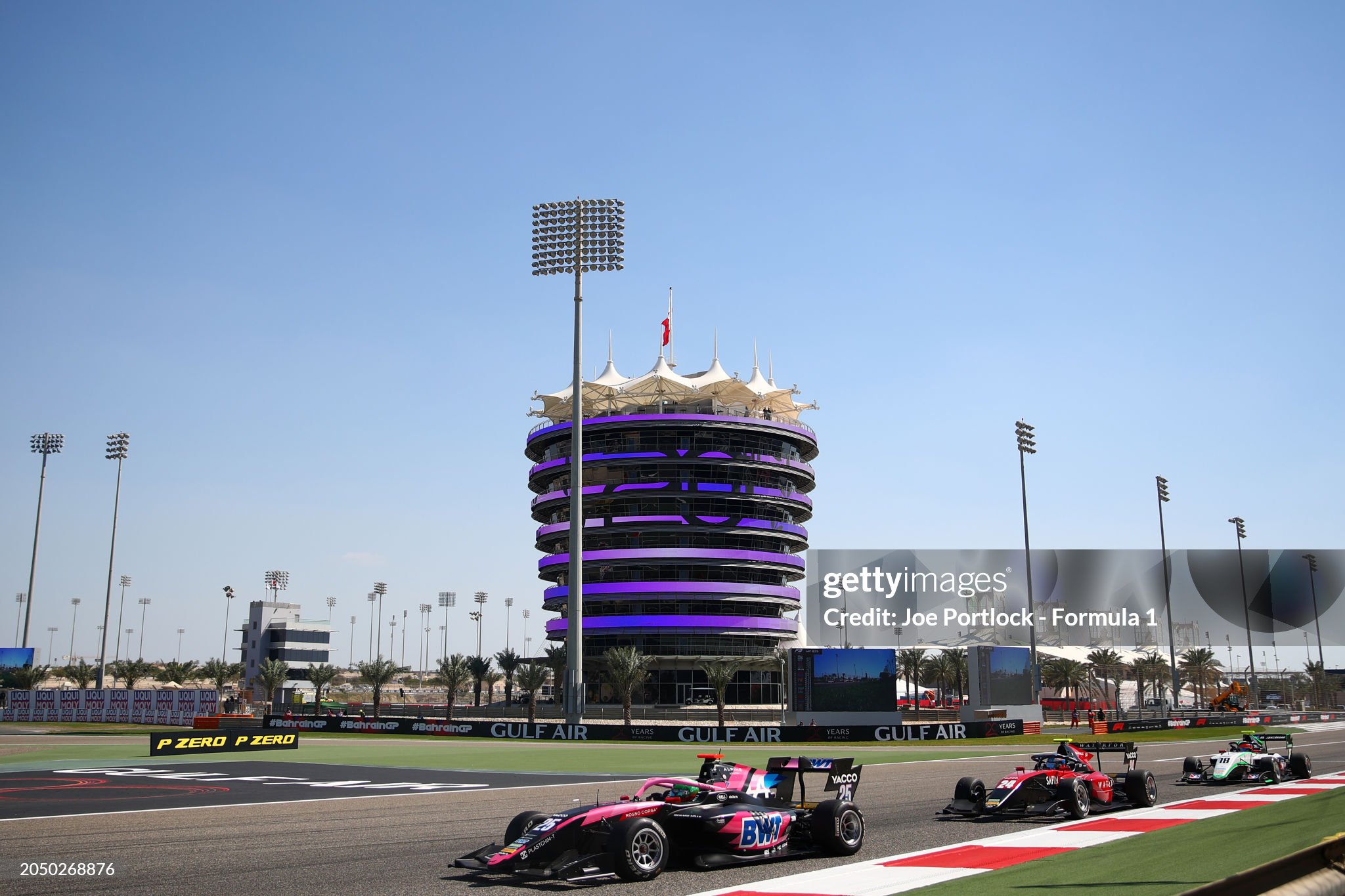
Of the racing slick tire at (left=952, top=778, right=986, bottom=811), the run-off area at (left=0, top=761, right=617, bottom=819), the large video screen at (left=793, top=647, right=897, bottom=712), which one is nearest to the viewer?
the racing slick tire at (left=952, top=778, right=986, bottom=811)

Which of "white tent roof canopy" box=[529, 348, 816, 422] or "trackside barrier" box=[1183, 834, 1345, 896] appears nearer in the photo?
"trackside barrier" box=[1183, 834, 1345, 896]

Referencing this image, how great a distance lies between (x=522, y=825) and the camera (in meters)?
14.0

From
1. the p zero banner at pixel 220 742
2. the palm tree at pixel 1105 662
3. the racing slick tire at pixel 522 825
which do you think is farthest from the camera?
the palm tree at pixel 1105 662

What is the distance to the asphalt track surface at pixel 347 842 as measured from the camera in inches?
509

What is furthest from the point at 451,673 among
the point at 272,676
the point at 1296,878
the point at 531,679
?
the point at 1296,878

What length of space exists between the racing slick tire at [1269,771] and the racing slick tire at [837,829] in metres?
15.4

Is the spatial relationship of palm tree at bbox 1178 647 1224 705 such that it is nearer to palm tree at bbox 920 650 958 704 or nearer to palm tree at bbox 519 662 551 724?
palm tree at bbox 920 650 958 704

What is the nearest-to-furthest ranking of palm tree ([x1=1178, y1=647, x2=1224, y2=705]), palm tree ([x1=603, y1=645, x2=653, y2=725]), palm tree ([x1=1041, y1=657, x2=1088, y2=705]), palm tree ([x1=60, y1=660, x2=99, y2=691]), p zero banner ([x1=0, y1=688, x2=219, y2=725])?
1. p zero banner ([x1=0, y1=688, x2=219, y2=725])
2. palm tree ([x1=603, y1=645, x2=653, y2=725])
3. palm tree ([x1=1041, y1=657, x2=1088, y2=705])
4. palm tree ([x1=60, y1=660, x2=99, y2=691])
5. palm tree ([x1=1178, y1=647, x2=1224, y2=705])

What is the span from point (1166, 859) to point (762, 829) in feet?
17.1

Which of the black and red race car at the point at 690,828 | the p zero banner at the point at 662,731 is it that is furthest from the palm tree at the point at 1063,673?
the black and red race car at the point at 690,828

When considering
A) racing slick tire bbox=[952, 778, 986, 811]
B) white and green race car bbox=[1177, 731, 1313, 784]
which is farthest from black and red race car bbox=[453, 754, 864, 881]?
white and green race car bbox=[1177, 731, 1313, 784]

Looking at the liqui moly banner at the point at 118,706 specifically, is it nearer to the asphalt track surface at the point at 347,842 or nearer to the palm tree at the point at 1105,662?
the asphalt track surface at the point at 347,842

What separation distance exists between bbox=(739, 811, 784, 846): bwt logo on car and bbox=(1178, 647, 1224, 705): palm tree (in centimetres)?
13415

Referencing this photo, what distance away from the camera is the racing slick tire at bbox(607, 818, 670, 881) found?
13086 mm
